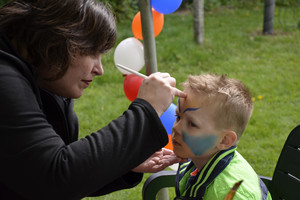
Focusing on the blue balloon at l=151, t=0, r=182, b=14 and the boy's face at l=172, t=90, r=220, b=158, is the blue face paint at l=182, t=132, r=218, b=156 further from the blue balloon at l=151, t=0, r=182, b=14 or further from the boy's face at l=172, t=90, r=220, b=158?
the blue balloon at l=151, t=0, r=182, b=14

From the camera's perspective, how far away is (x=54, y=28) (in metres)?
1.16

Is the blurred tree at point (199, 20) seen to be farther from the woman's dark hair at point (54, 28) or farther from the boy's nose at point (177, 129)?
the woman's dark hair at point (54, 28)

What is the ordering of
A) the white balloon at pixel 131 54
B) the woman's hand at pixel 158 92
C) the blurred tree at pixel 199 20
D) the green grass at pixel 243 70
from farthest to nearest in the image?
the blurred tree at pixel 199 20 < the green grass at pixel 243 70 < the white balloon at pixel 131 54 < the woman's hand at pixel 158 92

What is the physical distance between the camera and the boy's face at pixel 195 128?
1.42 m

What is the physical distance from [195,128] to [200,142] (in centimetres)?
6

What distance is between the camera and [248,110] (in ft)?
4.73

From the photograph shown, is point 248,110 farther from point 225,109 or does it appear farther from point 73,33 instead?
point 73,33

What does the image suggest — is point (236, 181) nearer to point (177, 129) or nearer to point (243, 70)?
point (177, 129)

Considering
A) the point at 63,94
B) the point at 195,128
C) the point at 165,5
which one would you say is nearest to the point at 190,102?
the point at 195,128

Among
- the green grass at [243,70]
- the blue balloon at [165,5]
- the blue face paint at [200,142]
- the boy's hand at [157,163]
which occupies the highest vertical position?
the blue balloon at [165,5]

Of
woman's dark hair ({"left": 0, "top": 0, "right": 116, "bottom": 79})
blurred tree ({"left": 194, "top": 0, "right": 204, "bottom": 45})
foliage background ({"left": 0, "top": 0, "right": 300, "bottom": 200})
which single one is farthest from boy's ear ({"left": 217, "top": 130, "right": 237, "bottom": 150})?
blurred tree ({"left": 194, "top": 0, "right": 204, "bottom": 45})

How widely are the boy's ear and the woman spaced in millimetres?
298

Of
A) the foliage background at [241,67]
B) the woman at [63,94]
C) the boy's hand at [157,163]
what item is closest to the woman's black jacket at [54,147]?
the woman at [63,94]

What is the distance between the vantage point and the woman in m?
1.00
